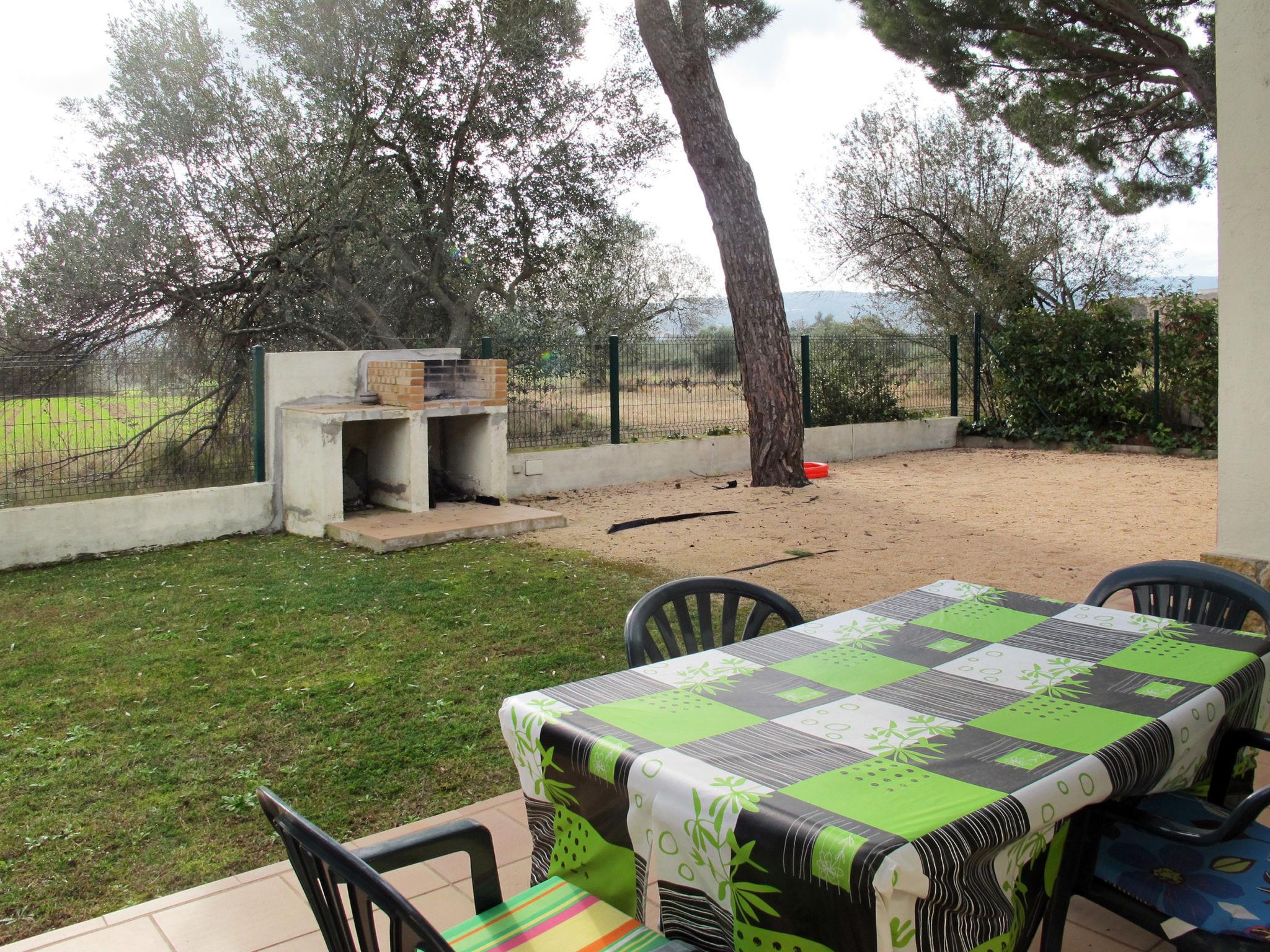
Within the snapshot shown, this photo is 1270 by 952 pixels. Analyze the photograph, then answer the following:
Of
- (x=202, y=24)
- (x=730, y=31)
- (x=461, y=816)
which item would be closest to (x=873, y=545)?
(x=461, y=816)

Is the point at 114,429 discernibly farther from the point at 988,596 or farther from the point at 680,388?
the point at 988,596

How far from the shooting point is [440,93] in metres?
14.2

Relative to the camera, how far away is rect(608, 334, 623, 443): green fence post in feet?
38.4

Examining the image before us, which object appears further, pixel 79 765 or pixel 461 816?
pixel 79 765

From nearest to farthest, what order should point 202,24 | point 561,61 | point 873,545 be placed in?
1. point 873,545
2. point 202,24
3. point 561,61

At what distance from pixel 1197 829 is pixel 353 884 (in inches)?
63.7

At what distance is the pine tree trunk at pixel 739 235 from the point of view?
11172 millimetres

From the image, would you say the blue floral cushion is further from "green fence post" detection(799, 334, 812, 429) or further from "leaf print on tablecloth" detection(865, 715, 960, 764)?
"green fence post" detection(799, 334, 812, 429)

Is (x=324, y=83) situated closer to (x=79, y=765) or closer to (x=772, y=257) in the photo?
(x=772, y=257)

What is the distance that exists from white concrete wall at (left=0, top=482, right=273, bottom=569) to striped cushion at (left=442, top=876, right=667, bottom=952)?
7.34m

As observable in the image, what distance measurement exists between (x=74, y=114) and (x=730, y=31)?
8.14m

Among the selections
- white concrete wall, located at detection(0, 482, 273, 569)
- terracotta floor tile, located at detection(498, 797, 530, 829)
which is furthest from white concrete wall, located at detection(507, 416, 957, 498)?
terracotta floor tile, located at detection(498, 797, 530, 829)

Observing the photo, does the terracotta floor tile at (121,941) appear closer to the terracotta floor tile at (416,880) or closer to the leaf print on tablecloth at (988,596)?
the terracotta floor tile at (416,880)

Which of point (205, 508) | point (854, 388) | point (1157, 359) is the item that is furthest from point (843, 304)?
point (205, 508)
